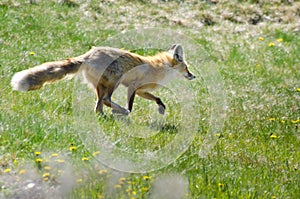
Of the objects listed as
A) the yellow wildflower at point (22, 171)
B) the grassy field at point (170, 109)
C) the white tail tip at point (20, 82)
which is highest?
the white tail tip at point (20, 82)

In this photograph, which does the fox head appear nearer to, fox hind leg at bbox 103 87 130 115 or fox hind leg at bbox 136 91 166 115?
fox hind leg at bbox 136 91 166 115

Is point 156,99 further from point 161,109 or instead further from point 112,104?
point 112,104

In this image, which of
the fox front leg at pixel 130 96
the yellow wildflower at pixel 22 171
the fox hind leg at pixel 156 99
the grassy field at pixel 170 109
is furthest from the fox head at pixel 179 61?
the yellow wildflower at pixel 22 171

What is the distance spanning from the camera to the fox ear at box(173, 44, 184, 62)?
983 cm

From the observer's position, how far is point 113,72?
9.22 metres

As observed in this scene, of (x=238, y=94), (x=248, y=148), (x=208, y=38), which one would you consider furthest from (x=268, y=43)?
(x=248, y=148)

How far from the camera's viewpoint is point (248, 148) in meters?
8.61

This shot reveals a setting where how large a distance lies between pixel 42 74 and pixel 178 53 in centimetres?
233

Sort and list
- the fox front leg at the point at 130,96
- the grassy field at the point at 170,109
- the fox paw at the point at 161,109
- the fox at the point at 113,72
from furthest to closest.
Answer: the fox paw at the point at 161,109, the fox front leg at the point at 130,96, the fox at the point at 113,72, the grassy field at the point at 170,109

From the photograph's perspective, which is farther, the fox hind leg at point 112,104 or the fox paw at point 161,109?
the fox paw at point 161,109

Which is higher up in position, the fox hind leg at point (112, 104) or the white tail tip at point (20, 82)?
the white tail tip at point (20, 82)

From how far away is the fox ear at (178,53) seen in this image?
387 inches

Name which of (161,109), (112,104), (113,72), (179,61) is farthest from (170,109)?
(113,72)

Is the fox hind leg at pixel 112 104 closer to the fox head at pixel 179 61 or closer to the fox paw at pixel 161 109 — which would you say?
the fox paw at pixel 161 109
